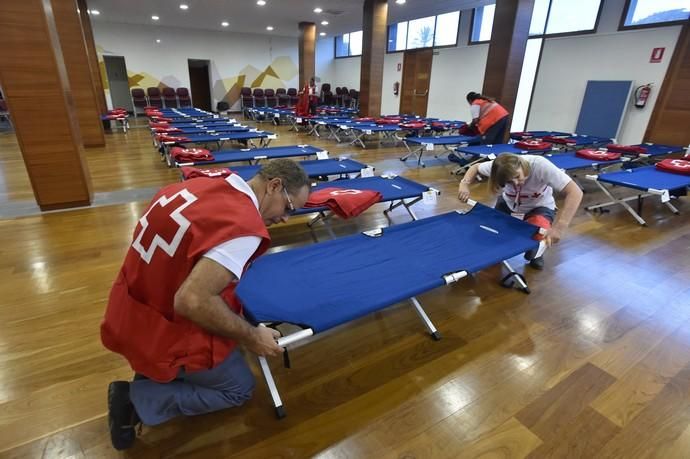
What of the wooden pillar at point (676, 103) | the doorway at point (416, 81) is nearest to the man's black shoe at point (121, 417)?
the wooden pillar at point (676, 103)

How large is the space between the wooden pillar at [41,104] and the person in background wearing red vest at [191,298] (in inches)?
116

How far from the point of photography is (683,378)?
1617mm

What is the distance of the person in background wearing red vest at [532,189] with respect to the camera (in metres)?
1.98

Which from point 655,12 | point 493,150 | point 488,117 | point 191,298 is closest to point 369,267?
point 191,298

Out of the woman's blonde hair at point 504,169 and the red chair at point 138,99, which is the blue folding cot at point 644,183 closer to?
the woman's blonde hair at point 504,169

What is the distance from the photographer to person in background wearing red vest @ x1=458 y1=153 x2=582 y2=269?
1984 mm

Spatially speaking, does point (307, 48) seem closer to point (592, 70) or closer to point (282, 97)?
point (282, 97)

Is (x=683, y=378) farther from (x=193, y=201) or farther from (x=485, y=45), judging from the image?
(x=485, y=45)

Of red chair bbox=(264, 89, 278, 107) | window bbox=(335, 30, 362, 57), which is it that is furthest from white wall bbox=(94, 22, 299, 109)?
window bbox=(335, 30, 362, 57)

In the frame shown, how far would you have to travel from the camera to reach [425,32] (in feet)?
37.3

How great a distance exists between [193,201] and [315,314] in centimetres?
67

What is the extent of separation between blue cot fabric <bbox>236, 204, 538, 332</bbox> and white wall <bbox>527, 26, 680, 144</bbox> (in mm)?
6808

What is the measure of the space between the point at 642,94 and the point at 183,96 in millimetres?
13481

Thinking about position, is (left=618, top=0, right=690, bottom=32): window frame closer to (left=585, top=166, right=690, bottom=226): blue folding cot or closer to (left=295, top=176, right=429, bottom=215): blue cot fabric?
(left=585, top=166, right=690, bottom=226): blue folding cot
